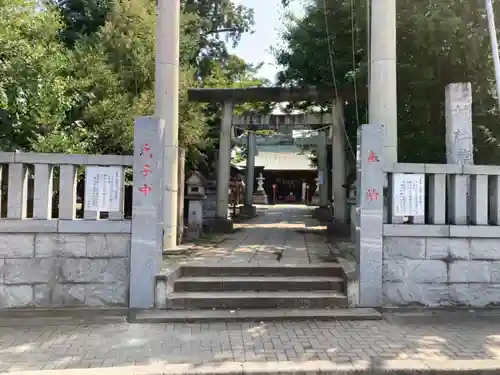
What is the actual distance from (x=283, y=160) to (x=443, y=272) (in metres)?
32.1

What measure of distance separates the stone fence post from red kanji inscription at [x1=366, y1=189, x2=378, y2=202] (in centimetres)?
287

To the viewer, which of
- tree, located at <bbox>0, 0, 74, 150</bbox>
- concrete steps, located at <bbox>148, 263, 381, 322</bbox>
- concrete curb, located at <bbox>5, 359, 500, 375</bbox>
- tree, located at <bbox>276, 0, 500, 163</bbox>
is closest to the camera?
concrete curb, located at <bbox>5, 359, 500, 375</bbox>

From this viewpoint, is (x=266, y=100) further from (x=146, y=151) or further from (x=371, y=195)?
(x=146, y=151)

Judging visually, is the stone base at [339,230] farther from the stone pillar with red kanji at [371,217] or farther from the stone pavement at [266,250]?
the stone pillar with red kanji at [371,217]

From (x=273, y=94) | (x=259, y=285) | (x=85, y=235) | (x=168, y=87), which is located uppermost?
(x=273, y=94)

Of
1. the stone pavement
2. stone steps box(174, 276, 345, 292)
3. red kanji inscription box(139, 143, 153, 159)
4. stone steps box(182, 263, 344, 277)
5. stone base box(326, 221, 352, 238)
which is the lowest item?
stone steps box(174, 276, 345, 292)

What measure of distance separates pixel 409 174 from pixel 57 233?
4.85m

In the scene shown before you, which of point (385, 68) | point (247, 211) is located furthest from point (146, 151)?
point (247, 211)

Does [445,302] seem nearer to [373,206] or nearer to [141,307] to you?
[373,206]

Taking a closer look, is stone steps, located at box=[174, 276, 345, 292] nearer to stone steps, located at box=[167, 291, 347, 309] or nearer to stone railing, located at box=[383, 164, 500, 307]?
stone steps, located at box=[167, 291, 347, 309]

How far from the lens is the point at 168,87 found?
8438 mm

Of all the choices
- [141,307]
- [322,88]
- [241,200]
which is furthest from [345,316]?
[241,200]

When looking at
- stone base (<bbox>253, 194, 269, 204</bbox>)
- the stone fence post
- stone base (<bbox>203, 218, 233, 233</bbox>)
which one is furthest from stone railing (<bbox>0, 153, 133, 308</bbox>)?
stone base (<bbox>253, 194, 269, 204</bbox>)

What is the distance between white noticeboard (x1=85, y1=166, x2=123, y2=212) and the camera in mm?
5980
